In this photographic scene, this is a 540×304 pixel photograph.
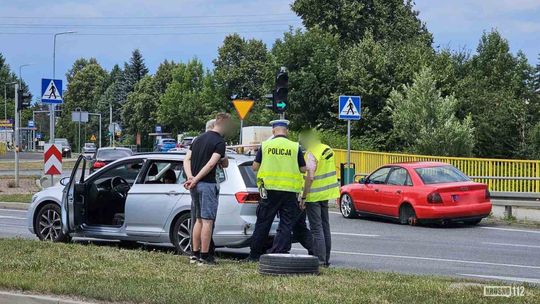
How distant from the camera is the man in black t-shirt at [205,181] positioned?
8711 millimetres

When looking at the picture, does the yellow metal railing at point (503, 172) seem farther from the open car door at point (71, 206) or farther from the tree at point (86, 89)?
the tree at point (86, 89)

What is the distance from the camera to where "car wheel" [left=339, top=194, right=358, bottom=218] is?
58.9 feet

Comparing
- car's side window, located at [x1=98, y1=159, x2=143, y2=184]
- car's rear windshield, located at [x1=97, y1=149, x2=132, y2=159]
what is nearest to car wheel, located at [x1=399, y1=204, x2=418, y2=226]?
car's side window, located at [x1=98, y1=159, x2=143, y2=184]

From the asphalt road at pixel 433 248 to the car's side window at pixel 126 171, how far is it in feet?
6.40

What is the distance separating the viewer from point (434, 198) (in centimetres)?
1573

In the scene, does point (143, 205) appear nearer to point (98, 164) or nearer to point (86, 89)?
point (98, 164)

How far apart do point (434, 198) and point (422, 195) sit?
0.94ft

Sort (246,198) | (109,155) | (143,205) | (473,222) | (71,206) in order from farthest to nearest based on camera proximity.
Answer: (109,155)
(473,222)
(71,206)
(143,205)
(246,198)

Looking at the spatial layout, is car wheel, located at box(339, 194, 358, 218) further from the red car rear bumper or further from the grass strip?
the grass strip

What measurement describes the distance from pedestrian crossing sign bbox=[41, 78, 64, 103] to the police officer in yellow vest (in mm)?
11989

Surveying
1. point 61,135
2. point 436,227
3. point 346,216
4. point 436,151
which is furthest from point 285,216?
point 61,135

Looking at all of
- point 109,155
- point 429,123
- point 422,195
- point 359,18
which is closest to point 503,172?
point 422,195

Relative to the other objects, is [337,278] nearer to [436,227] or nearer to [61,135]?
[436,227]

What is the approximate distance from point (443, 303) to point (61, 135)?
113 m
